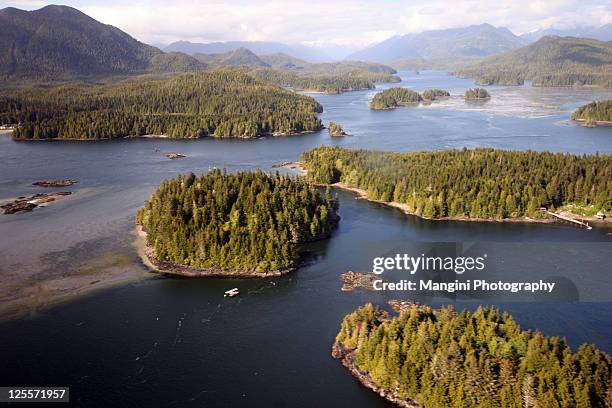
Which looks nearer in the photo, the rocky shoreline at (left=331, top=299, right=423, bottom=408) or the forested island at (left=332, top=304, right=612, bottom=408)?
the forested island at (left=332, top=304, right=612, bottom=408)

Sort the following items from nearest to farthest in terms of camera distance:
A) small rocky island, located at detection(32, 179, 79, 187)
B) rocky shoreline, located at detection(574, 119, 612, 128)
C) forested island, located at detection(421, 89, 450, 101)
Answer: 1. small rocky island, located at detection(32, 179, 79, 187)
2. rocky shoreline, located at detection(574, 119, 612, 128)
3. forested island, located at detection(421, 89, 450, 101)

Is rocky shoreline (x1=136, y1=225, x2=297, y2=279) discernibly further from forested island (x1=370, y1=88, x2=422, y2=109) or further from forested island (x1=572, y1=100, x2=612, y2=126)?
forested island (x1=370, y1=88, x2=422, y2=109)

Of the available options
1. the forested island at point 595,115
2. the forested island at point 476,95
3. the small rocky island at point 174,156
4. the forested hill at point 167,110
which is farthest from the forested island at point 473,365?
the forested island at point 476,95

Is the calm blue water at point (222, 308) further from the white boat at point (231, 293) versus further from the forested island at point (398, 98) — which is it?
the forested island at point (398, 98)

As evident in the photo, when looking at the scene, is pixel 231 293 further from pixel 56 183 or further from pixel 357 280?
pixel 56 183

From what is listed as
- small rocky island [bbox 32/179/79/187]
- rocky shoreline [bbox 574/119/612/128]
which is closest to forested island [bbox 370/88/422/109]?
rocky shoreline [bbox 574/119/612/128]
